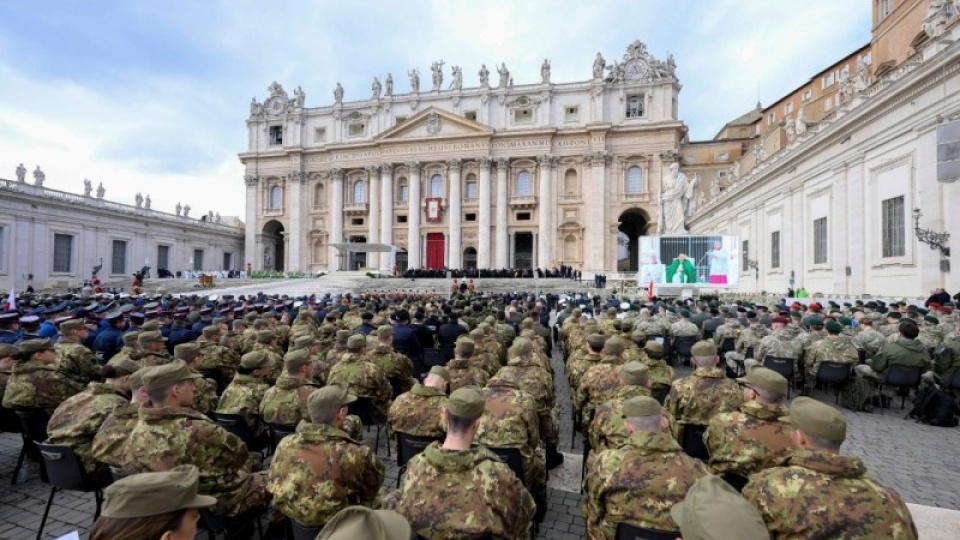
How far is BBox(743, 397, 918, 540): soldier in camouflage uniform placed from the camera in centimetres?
242

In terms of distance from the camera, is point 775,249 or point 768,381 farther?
point 775,249

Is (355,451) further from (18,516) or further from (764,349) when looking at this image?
(764,349)

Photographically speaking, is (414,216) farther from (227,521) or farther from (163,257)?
(227,521)

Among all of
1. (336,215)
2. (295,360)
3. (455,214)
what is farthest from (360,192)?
(295,360)

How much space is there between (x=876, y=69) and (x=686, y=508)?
133 feet

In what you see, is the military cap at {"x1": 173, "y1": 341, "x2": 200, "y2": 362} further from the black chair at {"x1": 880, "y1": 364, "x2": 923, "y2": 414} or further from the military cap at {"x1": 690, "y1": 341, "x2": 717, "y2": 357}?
the black chair at {"x1": 880, "y1": 364, "x2": 923, "y2": 414}

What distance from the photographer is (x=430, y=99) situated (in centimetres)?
4972

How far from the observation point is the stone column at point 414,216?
47625mm

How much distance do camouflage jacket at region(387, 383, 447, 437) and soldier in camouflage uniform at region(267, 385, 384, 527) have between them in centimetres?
106

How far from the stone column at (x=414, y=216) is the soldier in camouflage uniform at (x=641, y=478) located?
45.0 meters

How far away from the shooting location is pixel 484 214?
4619 centimetres

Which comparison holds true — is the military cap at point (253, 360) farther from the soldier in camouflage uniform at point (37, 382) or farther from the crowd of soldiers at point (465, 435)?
the soldier in camouflage uniform at point (37, 382)

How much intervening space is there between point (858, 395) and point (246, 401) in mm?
9577


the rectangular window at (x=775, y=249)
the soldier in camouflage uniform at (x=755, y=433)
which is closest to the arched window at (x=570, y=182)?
the rectangular window at (x=775, y=249)
